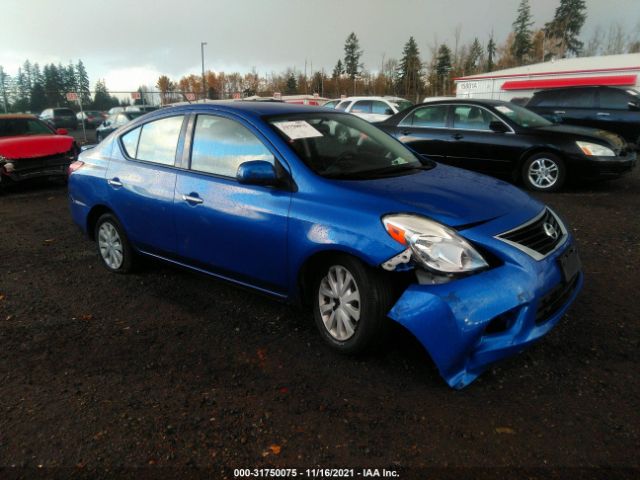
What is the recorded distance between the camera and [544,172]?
26.5 ft

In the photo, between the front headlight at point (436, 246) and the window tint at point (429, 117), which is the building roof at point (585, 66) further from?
the front headlight at point (436, 246)

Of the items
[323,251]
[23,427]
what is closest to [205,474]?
[23,427]

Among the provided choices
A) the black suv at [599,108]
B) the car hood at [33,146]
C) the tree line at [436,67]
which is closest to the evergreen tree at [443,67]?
the tree line at [436,67]

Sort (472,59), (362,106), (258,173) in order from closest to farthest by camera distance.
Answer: (258,173), (362,106), (472,59)

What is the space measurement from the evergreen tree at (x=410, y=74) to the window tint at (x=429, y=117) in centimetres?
4856

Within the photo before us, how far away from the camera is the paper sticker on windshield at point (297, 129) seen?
140 inches

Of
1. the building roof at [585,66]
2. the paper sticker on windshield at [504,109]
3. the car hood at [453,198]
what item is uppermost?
the building roof at [585,66]

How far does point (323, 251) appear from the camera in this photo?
3014mm

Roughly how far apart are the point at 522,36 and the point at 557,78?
1837 inches

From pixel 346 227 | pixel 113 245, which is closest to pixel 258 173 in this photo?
pixel 346 227

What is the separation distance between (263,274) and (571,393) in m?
A: 1.98

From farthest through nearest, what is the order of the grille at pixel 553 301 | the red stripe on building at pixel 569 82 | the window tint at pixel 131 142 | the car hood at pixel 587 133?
the red stripe on building at pixel 569 82 → the car hood at pixel 587 133 → the window tint at pixel 131 142 → the grille at pixel 553 301

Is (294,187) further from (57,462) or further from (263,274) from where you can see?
(57,462)

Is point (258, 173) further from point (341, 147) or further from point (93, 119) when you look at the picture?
point (93, 119)
